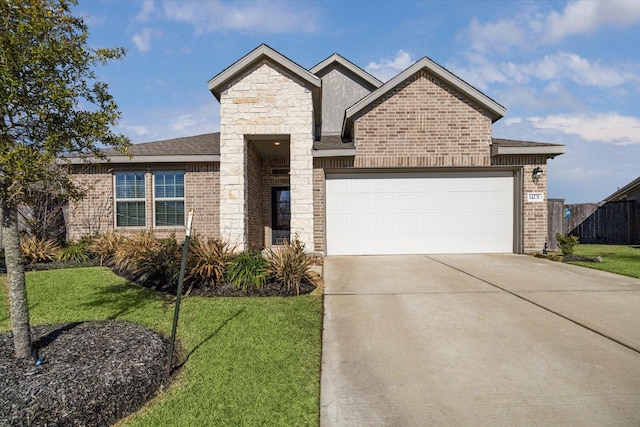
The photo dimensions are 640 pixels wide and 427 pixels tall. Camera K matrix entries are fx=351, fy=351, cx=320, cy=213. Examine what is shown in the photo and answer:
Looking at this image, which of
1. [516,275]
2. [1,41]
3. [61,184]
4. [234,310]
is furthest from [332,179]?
[1,41]

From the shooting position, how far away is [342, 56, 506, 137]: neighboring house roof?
10.5 m

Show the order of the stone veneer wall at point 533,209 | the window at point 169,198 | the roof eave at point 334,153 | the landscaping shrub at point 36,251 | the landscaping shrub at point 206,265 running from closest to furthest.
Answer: the landscaping shrub at point 206,265, the landscaping shrub at point 36,251, the roof eave at point 334,153, the stone veneer wall at point 533,209, the window at point 169,198

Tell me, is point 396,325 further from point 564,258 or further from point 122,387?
point 564,258

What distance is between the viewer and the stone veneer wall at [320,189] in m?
10.6

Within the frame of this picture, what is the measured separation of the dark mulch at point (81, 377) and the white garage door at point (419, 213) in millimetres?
7431

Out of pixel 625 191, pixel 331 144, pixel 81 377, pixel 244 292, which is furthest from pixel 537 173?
pixel 81 377

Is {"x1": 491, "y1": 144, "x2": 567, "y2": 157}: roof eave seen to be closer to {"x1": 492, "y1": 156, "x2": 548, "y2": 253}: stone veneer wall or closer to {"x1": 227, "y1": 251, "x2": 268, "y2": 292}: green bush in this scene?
{"x1": 492, "y1": 156, "x2": 548, "y2": 253}: stone veneer wall

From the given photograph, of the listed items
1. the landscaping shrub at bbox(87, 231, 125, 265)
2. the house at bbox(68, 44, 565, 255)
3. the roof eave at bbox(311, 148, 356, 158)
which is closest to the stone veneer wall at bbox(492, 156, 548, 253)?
the house at bbox(68, 44, 565, 255)

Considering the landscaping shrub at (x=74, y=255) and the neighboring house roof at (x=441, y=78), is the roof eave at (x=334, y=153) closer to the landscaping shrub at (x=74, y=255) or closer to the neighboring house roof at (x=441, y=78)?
the neighboring house roof at (x=441, y=78)

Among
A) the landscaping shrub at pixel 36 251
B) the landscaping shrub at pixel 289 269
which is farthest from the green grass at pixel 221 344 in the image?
the landscaping shrub at pixel 36 251

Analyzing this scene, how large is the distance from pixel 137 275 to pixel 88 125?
178 inches

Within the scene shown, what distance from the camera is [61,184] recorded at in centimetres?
375

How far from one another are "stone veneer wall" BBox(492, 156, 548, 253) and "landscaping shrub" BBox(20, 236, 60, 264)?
13.0 metres

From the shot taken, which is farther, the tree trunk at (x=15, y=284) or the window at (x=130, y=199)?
the window at (x=130, y=199)
